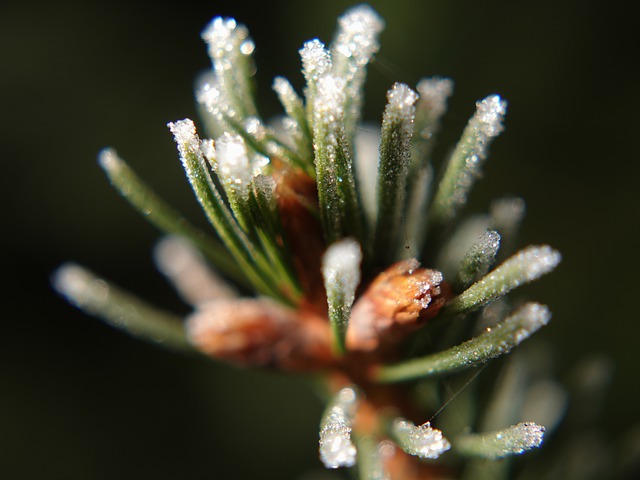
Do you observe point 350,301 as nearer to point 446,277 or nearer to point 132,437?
point 446,277

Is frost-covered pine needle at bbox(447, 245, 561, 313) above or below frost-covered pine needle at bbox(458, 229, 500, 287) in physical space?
below

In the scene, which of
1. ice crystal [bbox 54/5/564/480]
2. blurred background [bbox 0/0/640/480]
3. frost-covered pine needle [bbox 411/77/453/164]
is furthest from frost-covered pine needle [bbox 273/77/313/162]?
blurred background [bbox 0/0/640/480]

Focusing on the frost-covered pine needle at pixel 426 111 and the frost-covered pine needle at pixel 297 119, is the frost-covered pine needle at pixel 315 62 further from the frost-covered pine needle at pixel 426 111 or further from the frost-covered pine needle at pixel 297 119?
the frost-covered pine needle at pixel 426 111

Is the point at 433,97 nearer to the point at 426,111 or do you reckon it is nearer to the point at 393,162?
the point at 426,111

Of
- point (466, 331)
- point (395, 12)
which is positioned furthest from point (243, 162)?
point (395, 12)

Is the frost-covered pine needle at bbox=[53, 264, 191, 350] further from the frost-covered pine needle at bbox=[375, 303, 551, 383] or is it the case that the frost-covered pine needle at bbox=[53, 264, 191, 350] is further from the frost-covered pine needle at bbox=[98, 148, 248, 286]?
the frost-covered pine needle at bbox=[375, 303, 551, 383]

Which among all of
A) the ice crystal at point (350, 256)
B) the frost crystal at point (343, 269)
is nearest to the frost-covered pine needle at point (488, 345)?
the ice crystal at point (350, 256)

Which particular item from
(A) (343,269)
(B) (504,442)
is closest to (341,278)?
(A) (343,269)
